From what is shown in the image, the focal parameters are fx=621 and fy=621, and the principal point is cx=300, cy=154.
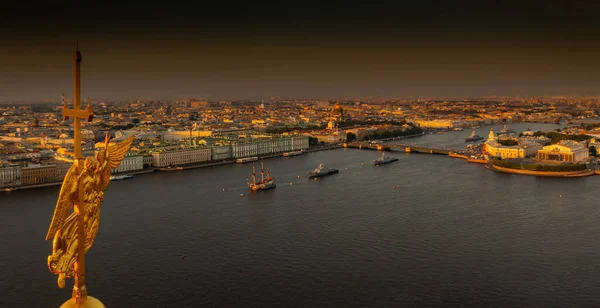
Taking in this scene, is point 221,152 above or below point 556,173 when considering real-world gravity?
above

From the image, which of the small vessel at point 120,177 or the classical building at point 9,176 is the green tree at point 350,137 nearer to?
the small vessel at point 120,177

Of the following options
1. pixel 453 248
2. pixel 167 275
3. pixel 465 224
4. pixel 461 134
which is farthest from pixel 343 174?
pixel 461 134

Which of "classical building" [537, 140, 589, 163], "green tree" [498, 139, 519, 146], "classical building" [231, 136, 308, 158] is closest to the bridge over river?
"green tree" [498, 139, 519, 146]

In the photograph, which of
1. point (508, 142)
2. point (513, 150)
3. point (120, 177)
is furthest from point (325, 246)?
point (508, 142)

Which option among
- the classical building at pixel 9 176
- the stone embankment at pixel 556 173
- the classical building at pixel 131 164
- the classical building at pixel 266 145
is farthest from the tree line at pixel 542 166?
the classical building at pixel 9 176

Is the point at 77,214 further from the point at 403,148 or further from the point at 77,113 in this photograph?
the point at 403,148

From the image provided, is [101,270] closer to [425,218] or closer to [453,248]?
[453,248]

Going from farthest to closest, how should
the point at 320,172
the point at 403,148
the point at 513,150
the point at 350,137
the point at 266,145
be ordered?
1. the point at 350,137
2. the point at 403,148
3. the point at 266,145
4. the point at 513,150
5. the point at 320,172
